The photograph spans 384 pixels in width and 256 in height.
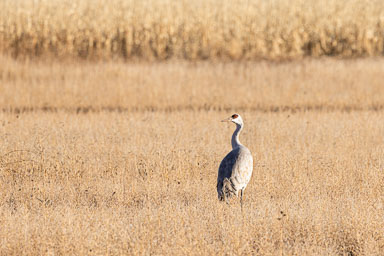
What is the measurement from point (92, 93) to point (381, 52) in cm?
1231

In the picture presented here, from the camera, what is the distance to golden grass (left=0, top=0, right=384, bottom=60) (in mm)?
25666

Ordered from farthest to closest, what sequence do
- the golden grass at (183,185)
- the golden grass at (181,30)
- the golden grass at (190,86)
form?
the golden grass at (181,30) → the golden grass at (190,86) → the golden grass at (183,185)

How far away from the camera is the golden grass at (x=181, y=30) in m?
25.7

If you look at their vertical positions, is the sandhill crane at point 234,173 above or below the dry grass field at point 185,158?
above

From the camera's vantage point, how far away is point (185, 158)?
12.2m

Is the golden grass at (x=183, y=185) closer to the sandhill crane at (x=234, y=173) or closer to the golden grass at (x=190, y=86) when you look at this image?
the sandhill crane at (x=234, y=173)

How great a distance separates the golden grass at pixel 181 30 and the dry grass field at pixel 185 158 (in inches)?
84.6

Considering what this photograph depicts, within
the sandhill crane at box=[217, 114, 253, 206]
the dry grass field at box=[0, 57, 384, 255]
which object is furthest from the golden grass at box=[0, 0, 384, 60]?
the sandhill crane at box=[217, 114, 253, 206]

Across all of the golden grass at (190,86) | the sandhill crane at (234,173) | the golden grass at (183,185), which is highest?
the sandhill crane at (234,173)

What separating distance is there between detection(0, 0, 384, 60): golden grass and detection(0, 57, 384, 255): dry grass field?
2150 millimetres

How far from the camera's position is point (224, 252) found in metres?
7.67

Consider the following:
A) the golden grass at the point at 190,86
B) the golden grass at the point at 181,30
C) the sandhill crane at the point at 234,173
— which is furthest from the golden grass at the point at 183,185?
the golden grass at the point at 181,30

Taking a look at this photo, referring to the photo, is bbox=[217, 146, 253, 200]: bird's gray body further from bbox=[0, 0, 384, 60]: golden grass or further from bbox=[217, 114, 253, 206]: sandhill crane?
bbox=[0, 0, 384, 60]: golden grass

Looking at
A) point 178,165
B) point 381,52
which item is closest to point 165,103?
point 178,165
